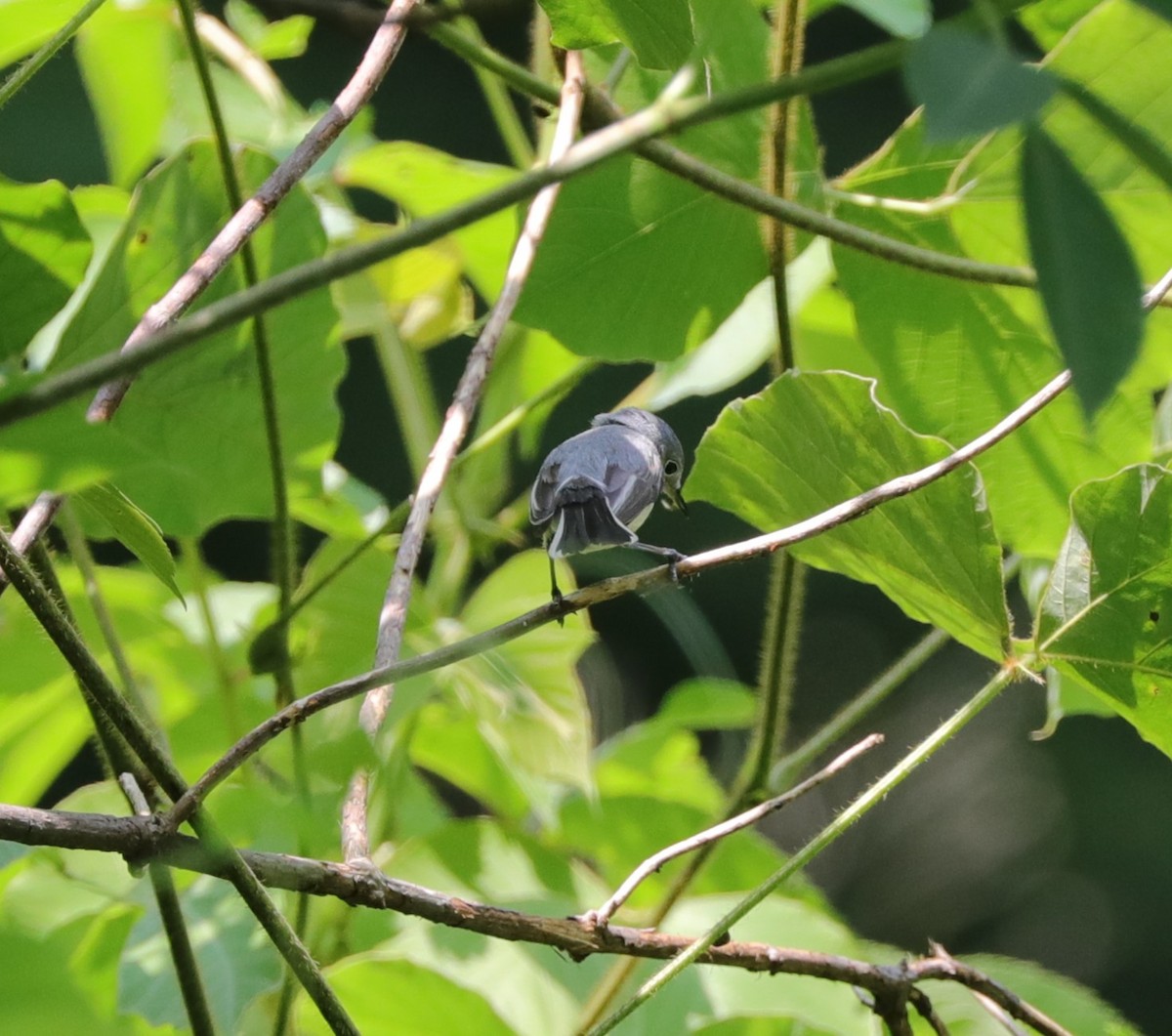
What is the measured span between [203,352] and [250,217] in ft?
0.55

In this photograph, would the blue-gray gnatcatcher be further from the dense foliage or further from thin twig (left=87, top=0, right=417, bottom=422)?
thin twig (left=87, top=0, right=417, bottom=422)

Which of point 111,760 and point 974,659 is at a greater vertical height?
point 111,760

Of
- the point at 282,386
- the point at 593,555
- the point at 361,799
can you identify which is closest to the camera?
the point at 361,799

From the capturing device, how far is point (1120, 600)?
74cm

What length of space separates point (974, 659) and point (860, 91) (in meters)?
1.94

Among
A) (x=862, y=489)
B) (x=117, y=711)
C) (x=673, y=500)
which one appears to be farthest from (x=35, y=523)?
(x=673, y=500)

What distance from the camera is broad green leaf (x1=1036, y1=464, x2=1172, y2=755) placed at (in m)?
0.71

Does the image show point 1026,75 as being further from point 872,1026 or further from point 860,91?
point 860,91

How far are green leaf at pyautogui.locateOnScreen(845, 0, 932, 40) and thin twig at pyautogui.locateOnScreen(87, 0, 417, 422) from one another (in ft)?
0.79

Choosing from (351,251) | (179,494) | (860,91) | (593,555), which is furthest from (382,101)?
(351,251)

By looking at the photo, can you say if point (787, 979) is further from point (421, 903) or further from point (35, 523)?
point (35, 523)

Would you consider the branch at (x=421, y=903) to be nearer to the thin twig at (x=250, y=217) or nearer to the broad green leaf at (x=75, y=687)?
the thin twig at (x=250, y=217)

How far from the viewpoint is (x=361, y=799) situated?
651mm

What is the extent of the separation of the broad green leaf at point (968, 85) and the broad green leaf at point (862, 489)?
0.38 m
